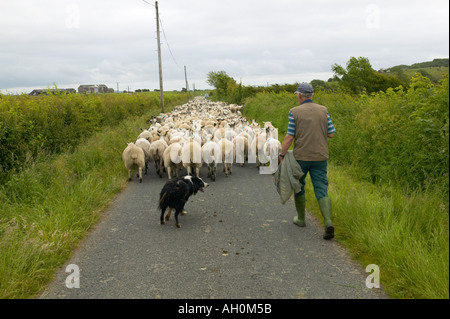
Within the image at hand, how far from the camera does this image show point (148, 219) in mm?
6043

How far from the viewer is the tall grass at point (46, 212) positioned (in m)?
3.88

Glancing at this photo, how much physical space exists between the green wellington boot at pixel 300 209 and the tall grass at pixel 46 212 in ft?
11.7

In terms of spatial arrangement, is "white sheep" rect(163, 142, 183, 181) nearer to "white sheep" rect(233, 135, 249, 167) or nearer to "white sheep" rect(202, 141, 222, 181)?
"white sheep" rect(202, 141, 222, 181)

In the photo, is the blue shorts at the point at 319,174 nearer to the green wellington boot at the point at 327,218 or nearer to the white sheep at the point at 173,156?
the green wellington boot at the point at 327,218

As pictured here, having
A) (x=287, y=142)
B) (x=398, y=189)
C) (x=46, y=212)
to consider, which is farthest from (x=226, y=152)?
(x=46, y=212)

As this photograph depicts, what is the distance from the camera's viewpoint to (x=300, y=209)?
5414 mm

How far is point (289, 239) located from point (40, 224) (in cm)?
393

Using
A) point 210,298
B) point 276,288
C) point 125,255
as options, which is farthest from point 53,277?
point 276,288

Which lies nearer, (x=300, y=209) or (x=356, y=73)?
(x=300, y=209)

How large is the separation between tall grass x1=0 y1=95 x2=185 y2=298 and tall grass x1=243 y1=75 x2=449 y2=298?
4.11 meters

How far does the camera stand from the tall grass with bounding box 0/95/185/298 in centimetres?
388

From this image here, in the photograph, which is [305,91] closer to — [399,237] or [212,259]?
[399,237]

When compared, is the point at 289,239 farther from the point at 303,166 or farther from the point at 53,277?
the point at 53,277

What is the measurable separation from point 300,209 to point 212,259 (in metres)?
1.85
